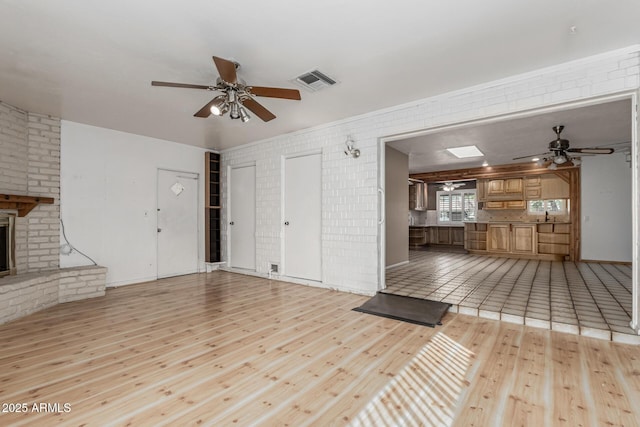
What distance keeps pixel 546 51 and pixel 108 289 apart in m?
7.10

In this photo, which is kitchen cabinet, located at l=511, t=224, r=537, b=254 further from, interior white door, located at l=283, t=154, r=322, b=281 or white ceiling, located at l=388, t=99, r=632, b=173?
interior white door, located at l=283, t=154, r=322, b=281

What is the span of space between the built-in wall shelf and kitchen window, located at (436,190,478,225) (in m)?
9.13

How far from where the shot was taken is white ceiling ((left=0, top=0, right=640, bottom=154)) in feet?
7.78

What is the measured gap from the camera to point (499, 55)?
3.07 metres

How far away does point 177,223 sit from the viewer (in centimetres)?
649

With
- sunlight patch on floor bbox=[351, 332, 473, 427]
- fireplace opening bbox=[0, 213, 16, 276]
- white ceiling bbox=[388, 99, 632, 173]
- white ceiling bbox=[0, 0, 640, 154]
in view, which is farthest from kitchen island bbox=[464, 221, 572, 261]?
fireplace opening bbox=[0, 213, 16, 276]

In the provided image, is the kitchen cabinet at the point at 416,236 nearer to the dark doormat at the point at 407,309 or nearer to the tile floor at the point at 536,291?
the tile floor at the point at 536,291

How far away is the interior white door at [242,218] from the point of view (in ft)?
21.6

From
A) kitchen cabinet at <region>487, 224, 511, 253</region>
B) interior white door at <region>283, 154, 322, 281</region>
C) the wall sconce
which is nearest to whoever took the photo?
the wall sconce

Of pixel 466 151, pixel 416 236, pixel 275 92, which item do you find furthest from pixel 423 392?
pixel 416 236

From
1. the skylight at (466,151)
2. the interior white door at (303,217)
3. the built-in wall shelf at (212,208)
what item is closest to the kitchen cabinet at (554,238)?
the skylight at (466,151)

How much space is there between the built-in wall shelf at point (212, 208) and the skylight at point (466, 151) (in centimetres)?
546

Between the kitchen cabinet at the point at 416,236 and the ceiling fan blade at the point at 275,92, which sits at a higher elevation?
the ceiling fan blade at the point at 275,92

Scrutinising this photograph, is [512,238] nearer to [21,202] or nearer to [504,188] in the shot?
[504,188]
